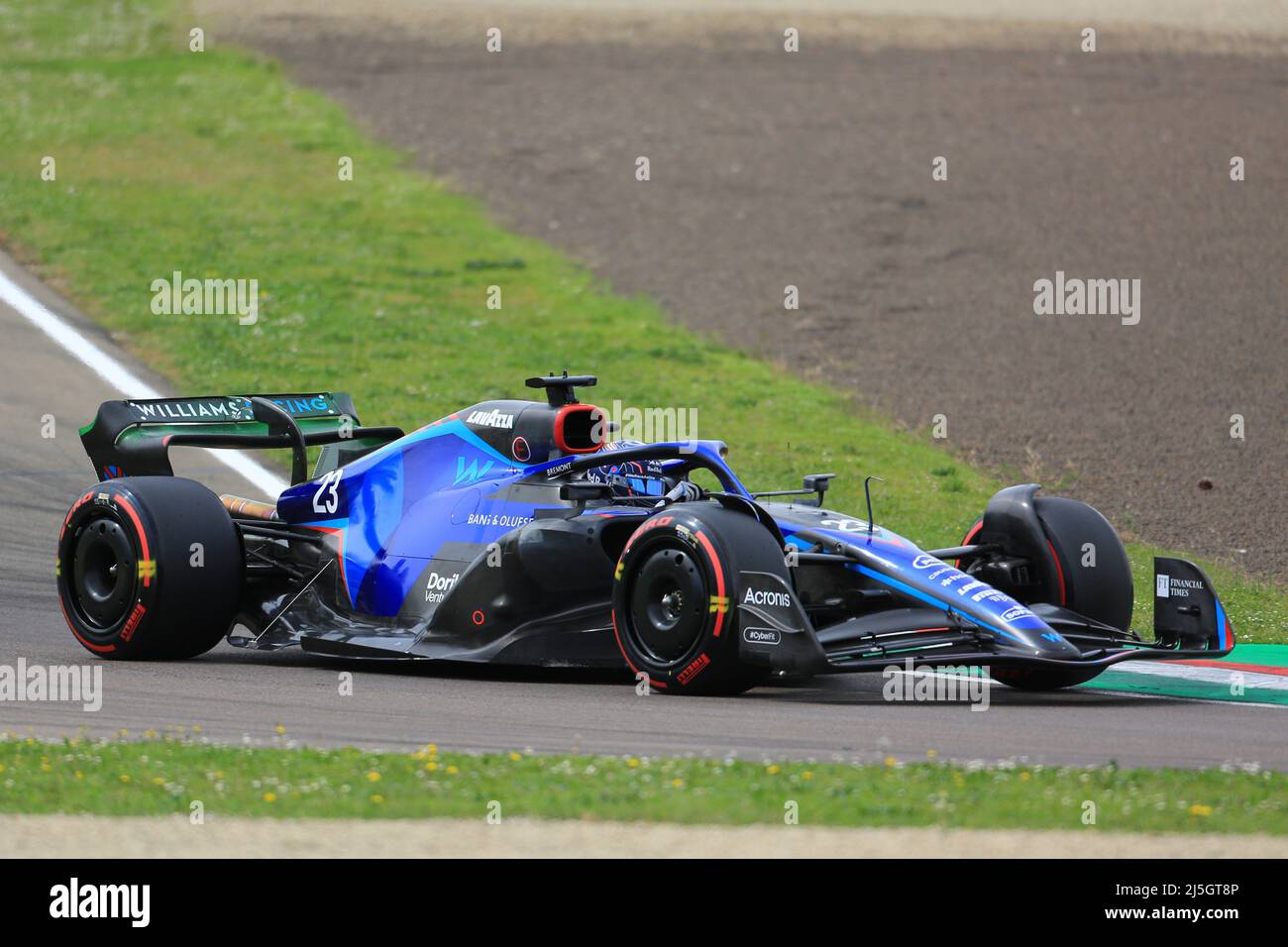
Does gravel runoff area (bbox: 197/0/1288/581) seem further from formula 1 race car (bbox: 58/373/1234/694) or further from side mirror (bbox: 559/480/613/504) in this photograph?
side mirror (bbox: 559/480/613/504)

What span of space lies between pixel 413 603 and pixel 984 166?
21.2 meters

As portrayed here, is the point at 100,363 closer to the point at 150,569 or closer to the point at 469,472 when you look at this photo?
the point at 150,569

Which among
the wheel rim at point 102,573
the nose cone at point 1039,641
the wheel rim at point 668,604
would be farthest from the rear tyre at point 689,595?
the wheel rim at point 102,573

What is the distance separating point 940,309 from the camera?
25.9 meters

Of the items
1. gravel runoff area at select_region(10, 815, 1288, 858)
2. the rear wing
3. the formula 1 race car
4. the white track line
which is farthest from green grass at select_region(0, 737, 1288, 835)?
the white track line

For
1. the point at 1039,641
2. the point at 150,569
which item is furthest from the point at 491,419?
the point at 1039,641

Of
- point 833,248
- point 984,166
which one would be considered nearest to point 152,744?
point 833,248

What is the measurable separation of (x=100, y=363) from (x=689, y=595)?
14867 millimetres

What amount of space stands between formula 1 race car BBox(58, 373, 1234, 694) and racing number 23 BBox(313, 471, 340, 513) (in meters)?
0.02

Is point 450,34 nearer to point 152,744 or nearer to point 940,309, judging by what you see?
point 940,309
